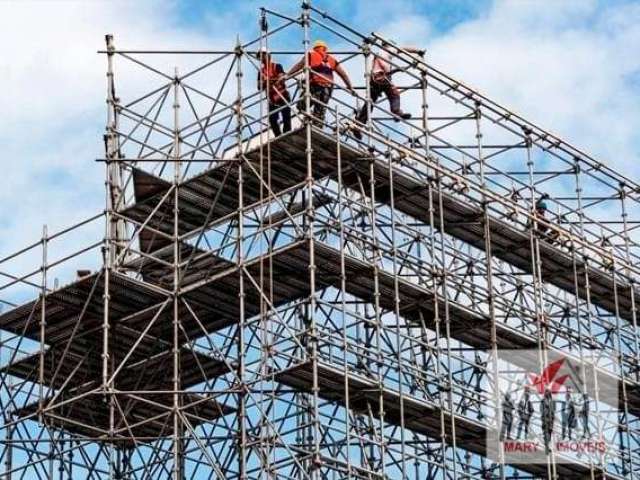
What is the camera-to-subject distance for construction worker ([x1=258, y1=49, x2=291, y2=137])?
4194cm

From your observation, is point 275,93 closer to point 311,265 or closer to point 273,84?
point 273,84

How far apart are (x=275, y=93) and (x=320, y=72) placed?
93 cm

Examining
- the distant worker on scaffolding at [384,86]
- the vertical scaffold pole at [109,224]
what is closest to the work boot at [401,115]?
the distant worker on scaffolding at [384,86]

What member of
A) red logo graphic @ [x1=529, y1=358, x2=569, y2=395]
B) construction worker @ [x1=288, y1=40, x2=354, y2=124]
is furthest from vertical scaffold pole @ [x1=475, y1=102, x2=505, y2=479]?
construction worker @ [x1=288, y1=40, x2=354, y2=124]

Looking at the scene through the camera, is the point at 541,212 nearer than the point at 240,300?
No

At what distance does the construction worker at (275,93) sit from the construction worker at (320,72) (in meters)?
0.34

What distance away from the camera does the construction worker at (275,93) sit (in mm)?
41938

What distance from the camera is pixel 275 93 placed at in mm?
42188

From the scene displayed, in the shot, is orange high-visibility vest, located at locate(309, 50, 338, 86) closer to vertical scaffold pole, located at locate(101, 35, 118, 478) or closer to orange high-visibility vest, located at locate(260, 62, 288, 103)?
orange high-visibility vest, located at locate(260, 62, 288, 103)

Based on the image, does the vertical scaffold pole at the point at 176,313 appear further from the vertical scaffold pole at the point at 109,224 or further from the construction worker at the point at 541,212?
the construction worker at the point at 541,212

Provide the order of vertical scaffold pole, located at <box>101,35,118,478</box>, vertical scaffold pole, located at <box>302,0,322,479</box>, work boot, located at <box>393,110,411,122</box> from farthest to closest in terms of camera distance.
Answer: work boot, located at <box>393,110,411,122</box>
vertical scaffold pole, located at <box>101,35,118,478</box>
vertical scaffold pole, located at <box>302,0,322,479</box>

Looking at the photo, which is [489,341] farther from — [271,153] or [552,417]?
[271,153]

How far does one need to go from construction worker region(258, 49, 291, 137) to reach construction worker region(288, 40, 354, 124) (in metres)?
0.34

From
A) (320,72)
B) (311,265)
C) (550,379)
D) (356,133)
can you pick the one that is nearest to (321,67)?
(320,72)
